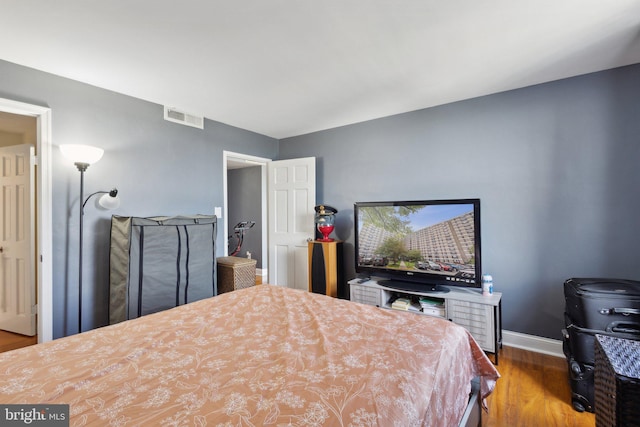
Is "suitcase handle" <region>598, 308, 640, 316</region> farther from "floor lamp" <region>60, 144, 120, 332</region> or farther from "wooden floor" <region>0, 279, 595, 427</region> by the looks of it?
"floor lamp" <region>60, 144, 120, 332</region>

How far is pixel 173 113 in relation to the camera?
3102mm

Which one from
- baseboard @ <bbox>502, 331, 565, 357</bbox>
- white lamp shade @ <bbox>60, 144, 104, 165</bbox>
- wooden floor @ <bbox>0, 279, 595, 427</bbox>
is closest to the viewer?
wooden floor @ <bbox>0, 279, 595, 427</bbox>

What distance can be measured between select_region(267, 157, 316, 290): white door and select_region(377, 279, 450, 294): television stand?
1.24 m

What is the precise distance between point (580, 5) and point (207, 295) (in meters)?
3.57

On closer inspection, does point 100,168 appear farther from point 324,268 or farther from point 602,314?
point 602,314

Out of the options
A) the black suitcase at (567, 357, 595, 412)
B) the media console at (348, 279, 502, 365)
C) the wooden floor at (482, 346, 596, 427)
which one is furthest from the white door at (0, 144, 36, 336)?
the black suitcase at (567, 357, 595, 412)

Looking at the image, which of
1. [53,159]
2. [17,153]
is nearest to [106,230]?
[53,159]

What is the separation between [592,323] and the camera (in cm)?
188

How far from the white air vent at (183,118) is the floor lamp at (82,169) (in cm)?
88

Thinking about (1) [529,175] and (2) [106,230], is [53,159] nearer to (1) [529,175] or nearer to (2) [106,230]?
(2) [106,230]

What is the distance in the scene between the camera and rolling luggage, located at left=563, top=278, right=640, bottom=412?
1834mm

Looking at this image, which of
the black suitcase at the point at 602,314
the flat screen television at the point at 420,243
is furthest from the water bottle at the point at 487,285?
the black suitcase at the point at 602,314

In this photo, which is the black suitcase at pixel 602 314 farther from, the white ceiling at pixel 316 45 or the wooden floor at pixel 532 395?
the white ceiling at pixel 316 45

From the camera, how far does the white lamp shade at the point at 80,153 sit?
2.17 m
